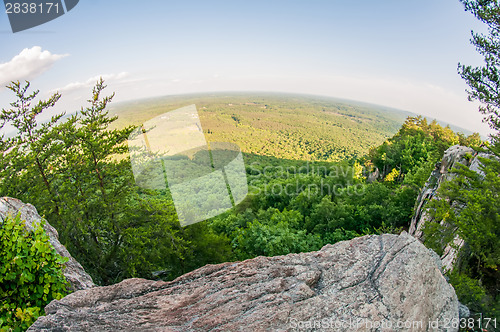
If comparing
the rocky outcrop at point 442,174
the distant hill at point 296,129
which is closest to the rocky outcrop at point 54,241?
the rocky outcrop at point 442,174

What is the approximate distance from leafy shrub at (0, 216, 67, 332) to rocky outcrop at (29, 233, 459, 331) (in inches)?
11.4

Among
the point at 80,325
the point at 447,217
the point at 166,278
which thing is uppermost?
the point at 80,325

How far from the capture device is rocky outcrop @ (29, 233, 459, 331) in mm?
3766

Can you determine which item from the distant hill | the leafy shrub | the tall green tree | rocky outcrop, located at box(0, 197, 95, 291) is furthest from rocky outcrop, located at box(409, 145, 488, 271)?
the distant hill

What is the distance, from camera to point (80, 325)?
363cm

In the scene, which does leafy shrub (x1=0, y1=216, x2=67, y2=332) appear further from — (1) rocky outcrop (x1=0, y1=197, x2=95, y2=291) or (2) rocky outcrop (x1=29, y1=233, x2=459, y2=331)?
(1) rocky outcrop (x1=0, y1=197, x2=95, y2=291)

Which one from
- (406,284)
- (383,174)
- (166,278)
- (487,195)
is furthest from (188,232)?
(383,174)

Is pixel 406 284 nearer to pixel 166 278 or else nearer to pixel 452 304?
pixel 452 304

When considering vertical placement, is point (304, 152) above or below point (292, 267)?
below

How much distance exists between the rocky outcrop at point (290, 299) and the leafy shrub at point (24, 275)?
289mm

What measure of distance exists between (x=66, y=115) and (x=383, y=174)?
4279 cm

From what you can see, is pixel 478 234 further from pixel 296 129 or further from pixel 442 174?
pixel 296 129

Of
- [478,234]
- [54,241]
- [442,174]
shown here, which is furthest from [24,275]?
[442,174]

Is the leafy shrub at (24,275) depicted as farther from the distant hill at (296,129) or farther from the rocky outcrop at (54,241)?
the distant hill at (296,129)
